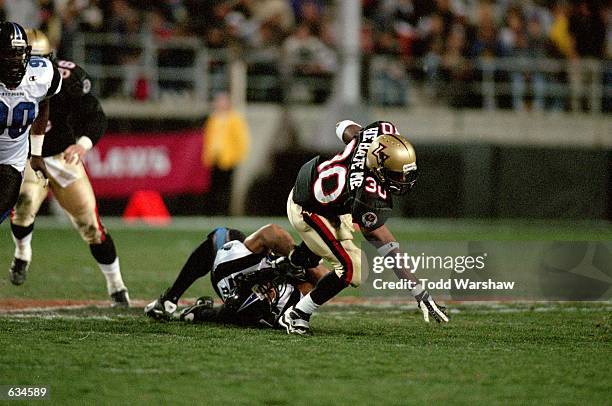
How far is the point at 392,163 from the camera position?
5707 mm

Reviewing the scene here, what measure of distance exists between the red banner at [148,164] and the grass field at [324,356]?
6.57 meters

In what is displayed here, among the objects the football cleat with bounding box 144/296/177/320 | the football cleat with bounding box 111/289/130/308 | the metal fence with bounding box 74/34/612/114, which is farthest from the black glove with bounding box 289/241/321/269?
the metal fence with bounding box 74/34/612/114

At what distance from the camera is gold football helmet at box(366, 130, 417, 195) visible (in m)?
5.71

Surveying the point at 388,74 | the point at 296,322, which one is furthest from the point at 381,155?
the point at 388,74

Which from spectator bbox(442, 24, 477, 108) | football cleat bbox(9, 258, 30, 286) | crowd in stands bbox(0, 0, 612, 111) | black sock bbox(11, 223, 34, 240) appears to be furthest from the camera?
spectator bbox(442, 24, 477, 108)

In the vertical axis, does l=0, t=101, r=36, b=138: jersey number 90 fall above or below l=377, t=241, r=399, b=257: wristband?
above

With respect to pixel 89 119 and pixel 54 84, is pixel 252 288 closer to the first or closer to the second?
pixel 54 84

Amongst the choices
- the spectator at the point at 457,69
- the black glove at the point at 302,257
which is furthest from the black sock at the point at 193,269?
the spectator at the point at 457,69

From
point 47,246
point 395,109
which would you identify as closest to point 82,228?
point 47,246

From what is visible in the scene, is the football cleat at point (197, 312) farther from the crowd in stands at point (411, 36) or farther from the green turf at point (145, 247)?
the crowd in stands at point (411, 36)

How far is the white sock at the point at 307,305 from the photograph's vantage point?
19.9 feet

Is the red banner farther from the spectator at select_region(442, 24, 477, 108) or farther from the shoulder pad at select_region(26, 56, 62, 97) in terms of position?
the shoulder pad at select_region(26, 56, 62, 97)

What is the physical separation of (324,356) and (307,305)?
823 mm

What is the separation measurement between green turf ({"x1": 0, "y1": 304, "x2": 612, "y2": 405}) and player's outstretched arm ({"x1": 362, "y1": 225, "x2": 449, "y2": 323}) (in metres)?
0.17
